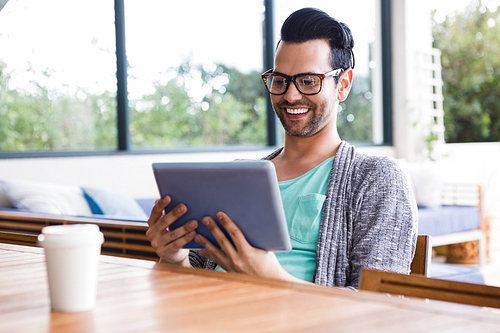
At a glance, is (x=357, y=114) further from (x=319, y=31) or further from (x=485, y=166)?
(x=319, y=31)

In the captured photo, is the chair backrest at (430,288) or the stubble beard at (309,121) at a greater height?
the stubble beard at (309,121)

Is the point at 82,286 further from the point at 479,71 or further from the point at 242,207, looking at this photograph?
the point at 479,71

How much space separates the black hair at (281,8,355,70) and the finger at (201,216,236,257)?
2.09 ft

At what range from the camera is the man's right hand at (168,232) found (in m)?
1.17

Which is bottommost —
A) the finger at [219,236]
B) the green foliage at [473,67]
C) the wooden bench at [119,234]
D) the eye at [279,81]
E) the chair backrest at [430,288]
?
the wooden bench at [119,234]

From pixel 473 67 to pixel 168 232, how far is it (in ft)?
37.9

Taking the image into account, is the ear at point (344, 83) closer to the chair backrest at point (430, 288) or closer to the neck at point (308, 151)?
the neck at point (308, 151)

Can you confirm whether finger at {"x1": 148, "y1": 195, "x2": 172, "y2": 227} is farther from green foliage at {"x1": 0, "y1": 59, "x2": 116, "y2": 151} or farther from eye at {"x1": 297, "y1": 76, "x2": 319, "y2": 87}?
green foliage at {"x1": 0, "y1": 59, "x2": 116, "y2": 151}

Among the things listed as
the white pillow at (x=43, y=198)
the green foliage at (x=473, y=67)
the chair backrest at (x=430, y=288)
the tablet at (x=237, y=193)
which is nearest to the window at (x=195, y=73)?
the white pillow at (x=43, y=198)

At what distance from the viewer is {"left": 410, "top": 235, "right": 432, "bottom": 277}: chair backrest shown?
1335 mm

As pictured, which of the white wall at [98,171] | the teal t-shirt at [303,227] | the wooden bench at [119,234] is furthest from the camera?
the white wall at [98,171]

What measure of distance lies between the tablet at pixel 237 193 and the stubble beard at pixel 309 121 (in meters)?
0.50

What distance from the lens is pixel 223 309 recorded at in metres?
0.79

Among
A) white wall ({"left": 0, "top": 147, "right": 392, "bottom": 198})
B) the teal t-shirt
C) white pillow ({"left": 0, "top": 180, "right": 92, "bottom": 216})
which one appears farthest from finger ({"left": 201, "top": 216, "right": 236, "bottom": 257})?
white wall ({"left": 0, "top": 147, "right": 392, "bottom": 198})
